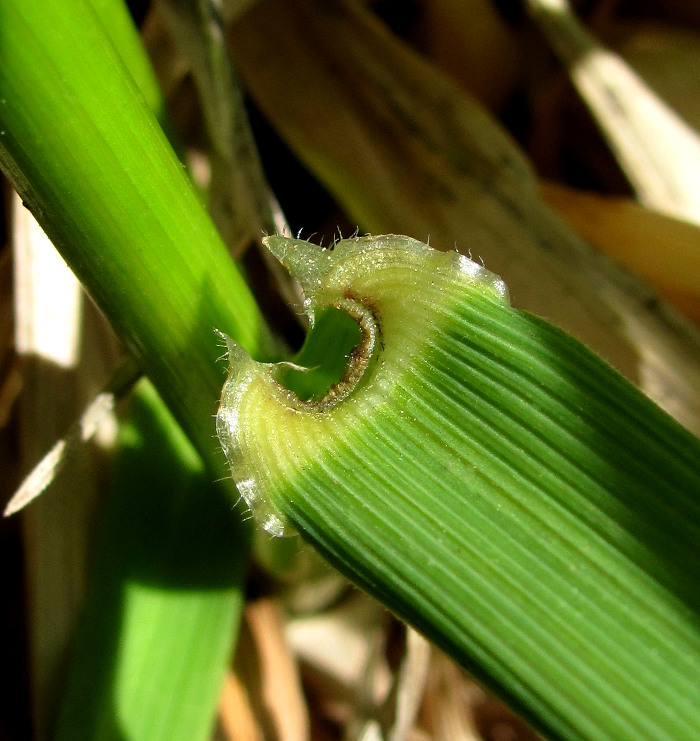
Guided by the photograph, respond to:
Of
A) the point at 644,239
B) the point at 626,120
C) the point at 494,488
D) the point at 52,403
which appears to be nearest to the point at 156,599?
the point at 52,403

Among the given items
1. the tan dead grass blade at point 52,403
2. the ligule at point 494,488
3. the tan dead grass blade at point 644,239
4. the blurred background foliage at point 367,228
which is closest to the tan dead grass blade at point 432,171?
A: the blurred background foliage at point 367,228

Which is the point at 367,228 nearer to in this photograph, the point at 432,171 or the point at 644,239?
the point at 432,171

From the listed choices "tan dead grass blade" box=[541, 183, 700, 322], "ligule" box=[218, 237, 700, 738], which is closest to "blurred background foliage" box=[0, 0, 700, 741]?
"tan dead grass blade" box=[541, 183, 700, 322]

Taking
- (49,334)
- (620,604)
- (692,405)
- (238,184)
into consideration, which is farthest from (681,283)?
(49,334)

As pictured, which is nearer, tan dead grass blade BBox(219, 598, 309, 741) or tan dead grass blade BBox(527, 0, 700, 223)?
tan dead grass blade BBox(219, 598, 309, 741)

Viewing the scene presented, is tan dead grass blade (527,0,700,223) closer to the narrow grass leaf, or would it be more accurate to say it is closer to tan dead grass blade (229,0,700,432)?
tan dead grass blade (229,0,700,432)

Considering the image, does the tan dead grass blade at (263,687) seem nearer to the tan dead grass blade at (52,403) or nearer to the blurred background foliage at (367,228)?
the blurred background foliage at (367,228)

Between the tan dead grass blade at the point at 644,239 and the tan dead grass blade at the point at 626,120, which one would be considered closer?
the tan dead grass blade at the point at 644,239

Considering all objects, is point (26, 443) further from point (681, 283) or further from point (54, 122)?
point (681, 283)
